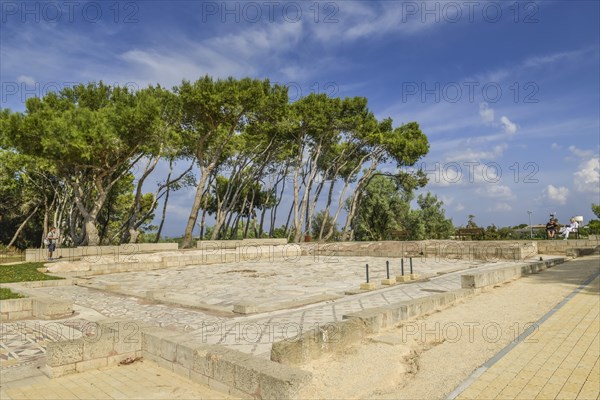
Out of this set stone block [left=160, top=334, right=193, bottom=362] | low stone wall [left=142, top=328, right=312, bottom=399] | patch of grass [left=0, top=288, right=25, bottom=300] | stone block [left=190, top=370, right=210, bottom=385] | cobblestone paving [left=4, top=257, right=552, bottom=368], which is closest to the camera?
low stone wall [left=142, top=328, right=312, bottom=399]

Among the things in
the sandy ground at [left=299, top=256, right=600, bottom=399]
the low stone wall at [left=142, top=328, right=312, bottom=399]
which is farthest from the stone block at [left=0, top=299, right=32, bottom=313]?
the sandy ground at [left=299, top=256, right=600, bottom=399]

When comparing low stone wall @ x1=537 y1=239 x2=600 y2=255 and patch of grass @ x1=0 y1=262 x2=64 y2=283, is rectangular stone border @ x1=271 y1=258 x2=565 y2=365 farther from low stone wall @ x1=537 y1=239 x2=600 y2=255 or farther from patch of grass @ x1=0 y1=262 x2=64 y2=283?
low stone wall @ x1=537 y1=239 x2=600 y2=255

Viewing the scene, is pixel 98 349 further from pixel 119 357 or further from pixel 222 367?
pixel 222 367

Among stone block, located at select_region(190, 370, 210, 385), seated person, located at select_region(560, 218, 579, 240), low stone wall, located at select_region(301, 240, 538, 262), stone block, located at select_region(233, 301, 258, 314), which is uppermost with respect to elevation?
seated person, located at select_region(560, 218, 579, 240)

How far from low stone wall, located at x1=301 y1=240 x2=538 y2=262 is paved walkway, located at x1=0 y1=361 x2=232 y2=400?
1706 cm

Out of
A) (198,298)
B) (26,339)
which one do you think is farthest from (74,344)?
(198,298)

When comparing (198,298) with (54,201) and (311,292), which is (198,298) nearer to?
(311,292)

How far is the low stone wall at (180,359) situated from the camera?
393 centimetres

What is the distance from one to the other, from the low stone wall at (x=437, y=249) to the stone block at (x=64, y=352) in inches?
693

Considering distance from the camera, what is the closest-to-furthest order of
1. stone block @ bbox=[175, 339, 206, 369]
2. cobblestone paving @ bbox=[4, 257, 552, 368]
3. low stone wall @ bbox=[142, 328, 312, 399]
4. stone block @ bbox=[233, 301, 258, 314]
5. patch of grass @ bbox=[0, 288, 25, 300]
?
low stone wall @ bbox=[142, 328, 312, 399], stone block @ bbox=[175, 339, 206, 369], cobblestone paving @ bbox=[4, 257, 552, 368], stone block @ bbox=[233, 301, 258, 314], patch of grass @ bbox=[0, 288, 25, 300]

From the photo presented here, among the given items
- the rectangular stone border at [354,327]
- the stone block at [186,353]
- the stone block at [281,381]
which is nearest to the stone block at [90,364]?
the stone block at [186,353]

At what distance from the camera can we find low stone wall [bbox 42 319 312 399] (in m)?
3.93

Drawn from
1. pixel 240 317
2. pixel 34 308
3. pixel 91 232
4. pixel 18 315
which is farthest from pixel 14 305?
pixel 91 232

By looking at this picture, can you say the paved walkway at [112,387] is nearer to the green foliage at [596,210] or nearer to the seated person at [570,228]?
the seated person at [570,228]
